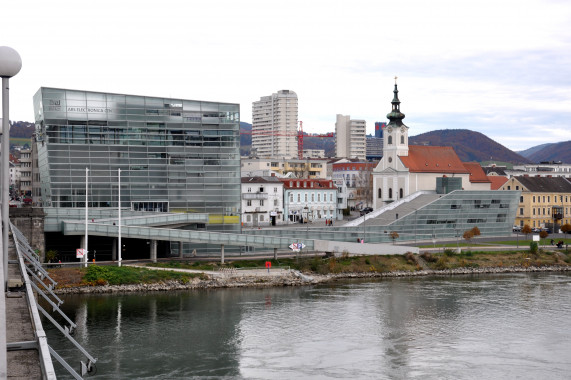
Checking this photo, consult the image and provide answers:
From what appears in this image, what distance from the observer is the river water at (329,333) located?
99.2ft

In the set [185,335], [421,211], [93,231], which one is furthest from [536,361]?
[421,211]

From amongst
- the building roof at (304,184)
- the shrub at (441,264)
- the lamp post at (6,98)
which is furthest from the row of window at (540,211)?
the lamp post at (6,98)

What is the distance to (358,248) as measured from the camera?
207ft

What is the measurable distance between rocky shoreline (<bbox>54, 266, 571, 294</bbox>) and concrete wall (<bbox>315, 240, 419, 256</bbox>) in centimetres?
363

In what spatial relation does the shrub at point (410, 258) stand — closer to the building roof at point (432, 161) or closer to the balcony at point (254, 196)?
the building roof at point (432, 161)

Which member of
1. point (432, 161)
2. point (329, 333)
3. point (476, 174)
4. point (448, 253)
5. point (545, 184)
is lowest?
point (329, 333)

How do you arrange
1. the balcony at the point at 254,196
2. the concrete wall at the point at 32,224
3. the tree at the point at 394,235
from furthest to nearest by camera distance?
Result: the balcony at the point at 254,196 → the tree at the point at 394,235 → the concrete wall at the point at 32,224

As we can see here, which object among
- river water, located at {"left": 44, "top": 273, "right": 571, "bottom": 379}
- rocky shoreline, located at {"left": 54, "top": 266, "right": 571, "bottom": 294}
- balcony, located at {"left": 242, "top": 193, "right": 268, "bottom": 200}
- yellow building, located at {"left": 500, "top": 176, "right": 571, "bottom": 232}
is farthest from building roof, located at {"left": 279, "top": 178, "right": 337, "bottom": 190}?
river water, located at {"left": 44, "top": 273, "right": 571, "bottom": 379}

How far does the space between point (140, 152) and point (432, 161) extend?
1892 inches

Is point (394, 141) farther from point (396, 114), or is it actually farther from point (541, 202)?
point (541, 202)

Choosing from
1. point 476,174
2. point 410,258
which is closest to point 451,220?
point 410,258

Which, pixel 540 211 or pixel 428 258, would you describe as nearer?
pixel 428 258

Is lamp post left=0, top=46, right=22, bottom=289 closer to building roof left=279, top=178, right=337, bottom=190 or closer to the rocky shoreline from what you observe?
the rocky shoreline

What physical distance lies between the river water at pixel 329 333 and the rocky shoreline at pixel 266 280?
120 centimetres
